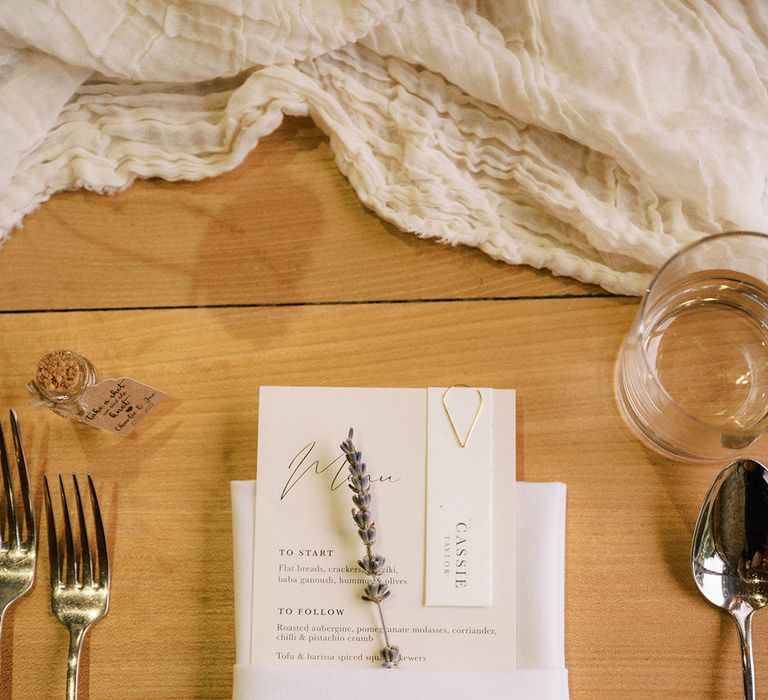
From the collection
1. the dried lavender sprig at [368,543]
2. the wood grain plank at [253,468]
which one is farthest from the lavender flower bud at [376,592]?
the wood grain plank at [253,468]

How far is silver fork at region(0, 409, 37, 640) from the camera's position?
2.16 ft

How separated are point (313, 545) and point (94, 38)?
0.49 metres

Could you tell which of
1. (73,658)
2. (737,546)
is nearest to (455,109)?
(737,546)

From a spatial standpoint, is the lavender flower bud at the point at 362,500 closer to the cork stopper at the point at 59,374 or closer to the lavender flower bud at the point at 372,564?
the lavender flower bud at the point at 372,564

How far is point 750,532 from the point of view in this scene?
65 cm

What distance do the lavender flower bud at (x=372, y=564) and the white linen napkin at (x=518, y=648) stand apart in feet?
0.25

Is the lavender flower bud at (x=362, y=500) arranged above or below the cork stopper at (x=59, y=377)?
below

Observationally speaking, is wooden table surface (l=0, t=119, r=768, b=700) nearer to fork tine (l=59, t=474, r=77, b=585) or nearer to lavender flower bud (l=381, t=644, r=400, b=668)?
fork tine (l=59, t=474, r=77, b=585)

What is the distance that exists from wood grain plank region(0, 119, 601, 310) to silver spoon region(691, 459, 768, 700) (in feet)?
0.68

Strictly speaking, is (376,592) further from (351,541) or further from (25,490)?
(25,490)

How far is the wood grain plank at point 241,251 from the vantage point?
0.72m

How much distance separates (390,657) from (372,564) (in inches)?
2.9

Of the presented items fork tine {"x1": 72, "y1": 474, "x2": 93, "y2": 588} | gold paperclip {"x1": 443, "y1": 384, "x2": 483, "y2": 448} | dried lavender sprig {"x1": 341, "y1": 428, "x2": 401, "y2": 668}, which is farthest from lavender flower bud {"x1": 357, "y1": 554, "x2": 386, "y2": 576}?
fork tine {"x1": 72, "y1": 474, "x2": 93, "y2": 588}

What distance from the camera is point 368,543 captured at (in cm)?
64
